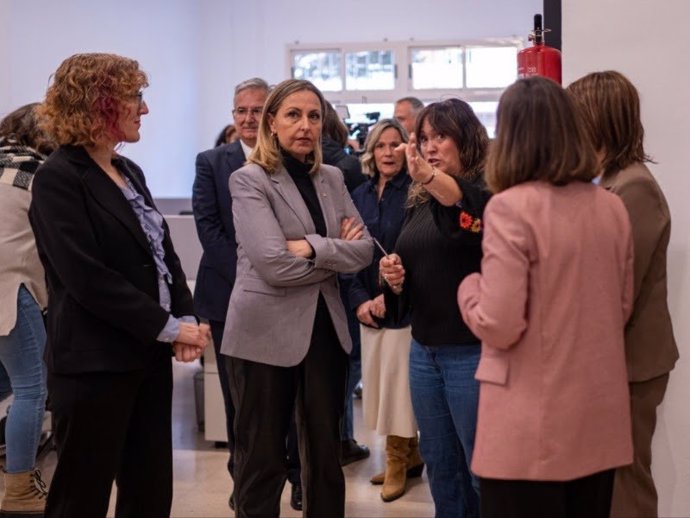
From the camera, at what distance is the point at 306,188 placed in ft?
9.44

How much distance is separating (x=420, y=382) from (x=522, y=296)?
36.8 inches

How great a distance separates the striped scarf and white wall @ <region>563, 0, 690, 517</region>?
1.94m

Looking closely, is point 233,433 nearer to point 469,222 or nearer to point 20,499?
point 20,499

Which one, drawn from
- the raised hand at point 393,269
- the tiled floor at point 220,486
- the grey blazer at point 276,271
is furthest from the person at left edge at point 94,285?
the tiled floor at point 220,486

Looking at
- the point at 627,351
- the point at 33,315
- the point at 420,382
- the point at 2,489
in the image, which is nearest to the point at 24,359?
the point at 33,315

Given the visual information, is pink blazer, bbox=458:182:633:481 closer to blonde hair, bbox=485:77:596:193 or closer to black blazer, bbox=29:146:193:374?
blonde hair, bbox=485:77:596:193

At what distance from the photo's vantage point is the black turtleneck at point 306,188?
286 centimetres

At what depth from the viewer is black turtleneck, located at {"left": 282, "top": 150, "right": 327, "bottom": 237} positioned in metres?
2.86

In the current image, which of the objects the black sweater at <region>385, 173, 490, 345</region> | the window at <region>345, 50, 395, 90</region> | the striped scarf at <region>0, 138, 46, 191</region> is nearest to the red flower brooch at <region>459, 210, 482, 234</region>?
the black sweater at <region>385, 173, 490, 345</region>

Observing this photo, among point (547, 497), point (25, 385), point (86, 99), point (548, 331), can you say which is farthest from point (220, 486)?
point (548, 331)

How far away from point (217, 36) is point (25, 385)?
5872 millimetres

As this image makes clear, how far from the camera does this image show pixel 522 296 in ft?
6.04

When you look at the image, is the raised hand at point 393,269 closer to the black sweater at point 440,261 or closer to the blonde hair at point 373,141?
the black sweater at point 440,261

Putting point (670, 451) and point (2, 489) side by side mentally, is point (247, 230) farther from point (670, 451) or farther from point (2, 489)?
point (2, 489)
